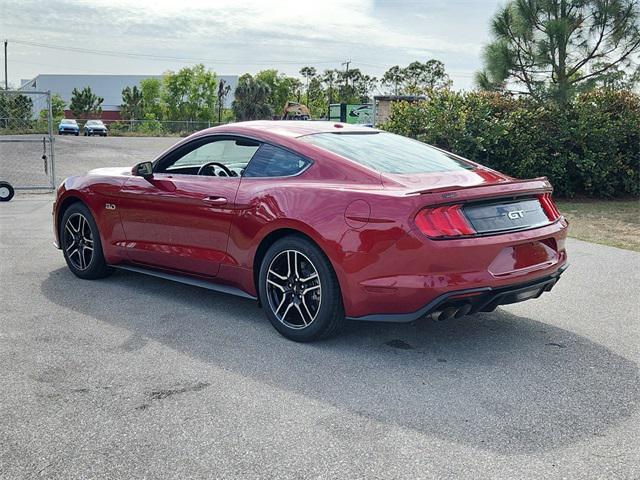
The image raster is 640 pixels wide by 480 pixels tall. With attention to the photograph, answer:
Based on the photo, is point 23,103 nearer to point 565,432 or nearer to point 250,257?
point 250,257

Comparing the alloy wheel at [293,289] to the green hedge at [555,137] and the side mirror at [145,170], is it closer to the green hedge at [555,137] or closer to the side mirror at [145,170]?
the side mirror at [145,170]

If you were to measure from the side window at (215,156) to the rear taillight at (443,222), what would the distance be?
1.61m

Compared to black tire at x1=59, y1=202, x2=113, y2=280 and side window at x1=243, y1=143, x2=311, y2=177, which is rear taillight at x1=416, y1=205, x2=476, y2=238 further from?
black tire at x1=59, y1=202, x2=113, y2=280

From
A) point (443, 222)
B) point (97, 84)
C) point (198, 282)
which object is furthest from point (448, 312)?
point (97, 84)

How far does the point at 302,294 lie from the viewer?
4629 mm

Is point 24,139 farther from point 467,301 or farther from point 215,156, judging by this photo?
point 467,301

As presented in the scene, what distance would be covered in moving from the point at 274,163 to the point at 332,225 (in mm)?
882

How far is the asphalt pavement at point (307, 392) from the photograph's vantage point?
3.09 metres

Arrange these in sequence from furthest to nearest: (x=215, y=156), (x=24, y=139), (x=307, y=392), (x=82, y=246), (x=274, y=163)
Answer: (x=24, y=139)
(x=82, y=246)
(x=215, y=156)
(x=274, y=163)
(x=307, y=392)

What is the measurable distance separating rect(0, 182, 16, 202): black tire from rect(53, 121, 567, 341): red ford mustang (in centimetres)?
829

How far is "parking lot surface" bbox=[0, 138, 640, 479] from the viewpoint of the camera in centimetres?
309

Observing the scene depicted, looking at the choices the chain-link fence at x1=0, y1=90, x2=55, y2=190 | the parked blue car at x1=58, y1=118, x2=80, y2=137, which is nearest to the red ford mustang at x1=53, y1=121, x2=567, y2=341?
the chain-link fence at x1=0, y1=90, x2=55, y2=190

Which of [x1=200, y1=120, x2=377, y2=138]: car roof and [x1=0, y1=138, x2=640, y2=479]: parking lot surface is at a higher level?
[x1=200, y1=120, x2=377, y2=138]: car roof

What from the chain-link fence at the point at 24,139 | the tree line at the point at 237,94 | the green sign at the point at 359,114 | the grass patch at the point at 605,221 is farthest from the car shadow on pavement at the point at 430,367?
the tree line at the point at 237,94
